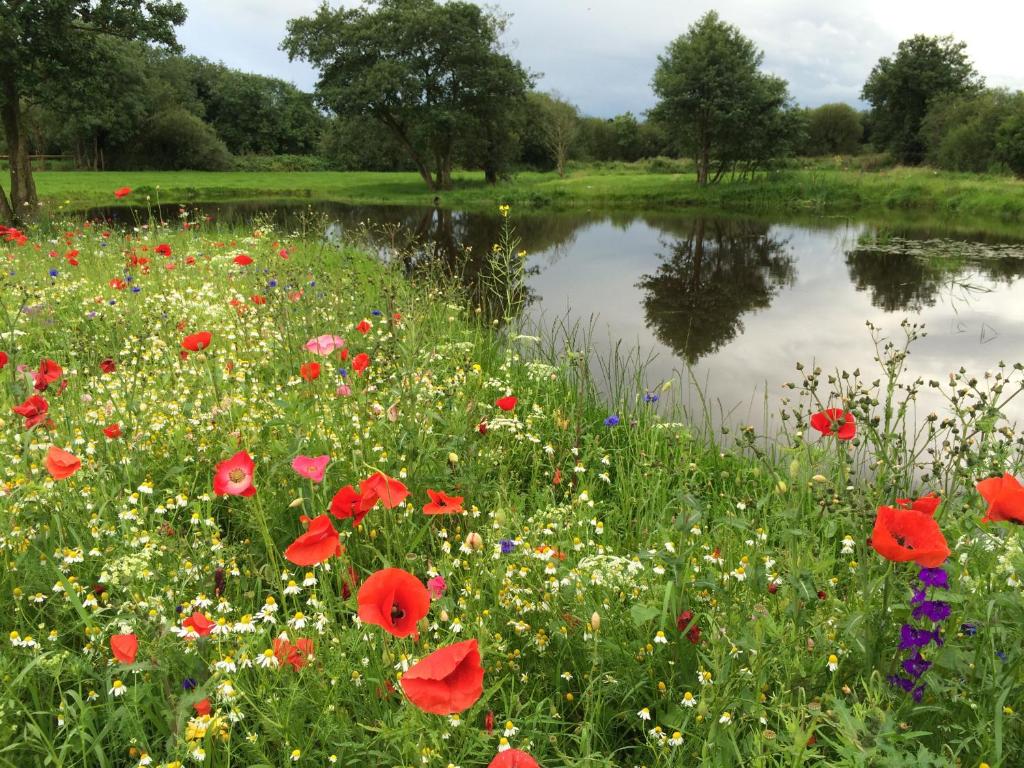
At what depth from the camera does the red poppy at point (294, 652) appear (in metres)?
1.67

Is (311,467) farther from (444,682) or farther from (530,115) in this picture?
(530,115)

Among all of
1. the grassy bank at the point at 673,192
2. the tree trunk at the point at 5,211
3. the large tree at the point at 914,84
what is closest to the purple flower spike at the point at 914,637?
the tree trunk at the point at 5,211

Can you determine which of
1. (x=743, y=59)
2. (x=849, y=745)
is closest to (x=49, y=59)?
(x=849, y=745)

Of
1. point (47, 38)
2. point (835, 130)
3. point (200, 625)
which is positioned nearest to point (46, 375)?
point (200, 625)

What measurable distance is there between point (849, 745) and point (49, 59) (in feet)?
65.2

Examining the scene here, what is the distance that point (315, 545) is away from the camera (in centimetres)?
157

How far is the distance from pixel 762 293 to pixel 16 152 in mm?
17009

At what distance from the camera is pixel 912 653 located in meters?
1.74

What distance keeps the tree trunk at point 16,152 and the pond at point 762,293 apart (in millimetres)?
4216

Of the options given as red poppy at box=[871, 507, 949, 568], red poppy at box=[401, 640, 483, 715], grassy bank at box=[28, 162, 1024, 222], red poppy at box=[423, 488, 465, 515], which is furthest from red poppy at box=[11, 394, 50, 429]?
grassy bank at box=[28, 162, 1024, 222]

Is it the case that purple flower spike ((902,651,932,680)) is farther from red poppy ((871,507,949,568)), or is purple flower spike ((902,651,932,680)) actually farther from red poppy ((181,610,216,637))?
red poppy ((181,610,216,637))

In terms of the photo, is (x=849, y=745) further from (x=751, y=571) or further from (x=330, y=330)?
(x=330, y=330)

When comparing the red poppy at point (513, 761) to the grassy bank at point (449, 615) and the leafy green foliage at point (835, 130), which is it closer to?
the grassy bank at point (449, 615)

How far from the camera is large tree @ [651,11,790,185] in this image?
106ft
